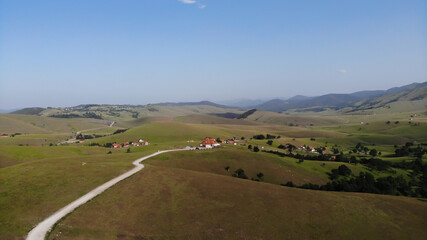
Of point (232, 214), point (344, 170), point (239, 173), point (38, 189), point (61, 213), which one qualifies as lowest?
point (344, 170)

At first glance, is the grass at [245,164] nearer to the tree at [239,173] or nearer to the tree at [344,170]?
A: the tree at [239,173]

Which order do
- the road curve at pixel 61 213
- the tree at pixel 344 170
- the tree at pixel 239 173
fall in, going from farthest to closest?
the tree at pixel 344 170, the tree at pixel 239 173, the road curve at pixel 61 213

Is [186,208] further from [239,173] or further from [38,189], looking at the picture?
[239,173]

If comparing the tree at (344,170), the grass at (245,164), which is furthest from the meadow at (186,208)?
the tree at (344,170)

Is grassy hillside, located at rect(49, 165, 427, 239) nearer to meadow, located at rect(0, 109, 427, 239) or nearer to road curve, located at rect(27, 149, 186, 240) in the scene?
meadow, located at rect(0, 109, 427, 239)

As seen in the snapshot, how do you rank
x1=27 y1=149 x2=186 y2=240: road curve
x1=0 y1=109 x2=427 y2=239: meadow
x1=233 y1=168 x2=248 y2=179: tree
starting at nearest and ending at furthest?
x1=27 y1=149 x2=186 y2=240: road curve, x1=0 y1=109 x2=427 y2=239: meadow, x1=233 y1=168 x2=248 y2=179: tree

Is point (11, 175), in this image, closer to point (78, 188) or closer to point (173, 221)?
point (78, 188)

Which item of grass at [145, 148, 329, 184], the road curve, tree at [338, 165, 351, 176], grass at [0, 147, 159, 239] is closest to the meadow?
grass at [0, 147, 159, 239]

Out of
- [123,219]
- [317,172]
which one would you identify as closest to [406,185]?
[317,172]

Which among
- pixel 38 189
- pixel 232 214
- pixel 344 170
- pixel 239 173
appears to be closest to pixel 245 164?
pixel 239 173
